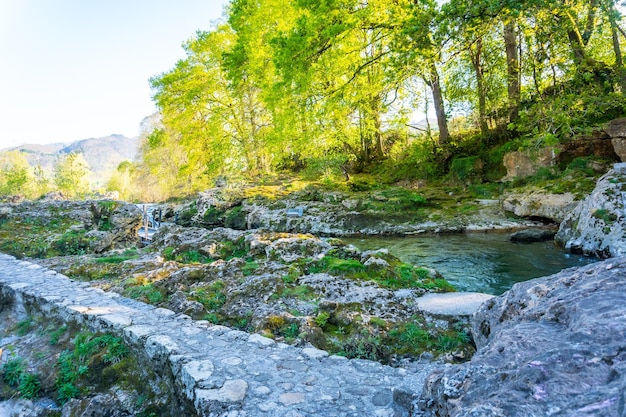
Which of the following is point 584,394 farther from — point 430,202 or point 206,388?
point 430,202

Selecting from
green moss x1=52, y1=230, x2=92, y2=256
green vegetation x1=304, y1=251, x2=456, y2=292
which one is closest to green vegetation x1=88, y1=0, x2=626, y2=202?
green vegetation x1=304, y1=251, x2=456, y2=292

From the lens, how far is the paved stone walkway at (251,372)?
2684 millimetres

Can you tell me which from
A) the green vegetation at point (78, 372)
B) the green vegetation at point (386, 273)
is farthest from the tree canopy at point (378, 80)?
the green vegetation at point (78, 372)

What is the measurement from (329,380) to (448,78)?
18.9m

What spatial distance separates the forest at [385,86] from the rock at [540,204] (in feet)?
6.94

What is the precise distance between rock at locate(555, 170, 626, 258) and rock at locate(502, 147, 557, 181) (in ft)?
13.8

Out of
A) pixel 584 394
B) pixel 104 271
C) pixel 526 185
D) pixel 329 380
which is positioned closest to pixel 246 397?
pixel 329 380

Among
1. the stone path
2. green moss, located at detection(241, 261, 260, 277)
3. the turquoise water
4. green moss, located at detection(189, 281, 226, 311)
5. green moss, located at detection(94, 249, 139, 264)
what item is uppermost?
green moss, located at detection(94, 249, 139, 264)

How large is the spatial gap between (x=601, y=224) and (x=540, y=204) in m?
3.60

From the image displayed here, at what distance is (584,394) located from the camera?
1297mm

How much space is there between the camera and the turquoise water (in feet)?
25.3

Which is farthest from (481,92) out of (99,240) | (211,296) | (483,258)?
(99,240)

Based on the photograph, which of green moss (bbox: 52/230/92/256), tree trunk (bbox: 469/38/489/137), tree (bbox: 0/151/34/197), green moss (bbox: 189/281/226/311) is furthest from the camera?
tree (bbox: 0/151/34/197)

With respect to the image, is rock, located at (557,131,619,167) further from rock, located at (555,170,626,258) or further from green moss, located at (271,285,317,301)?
green moss, located at (271,285,317,301)
